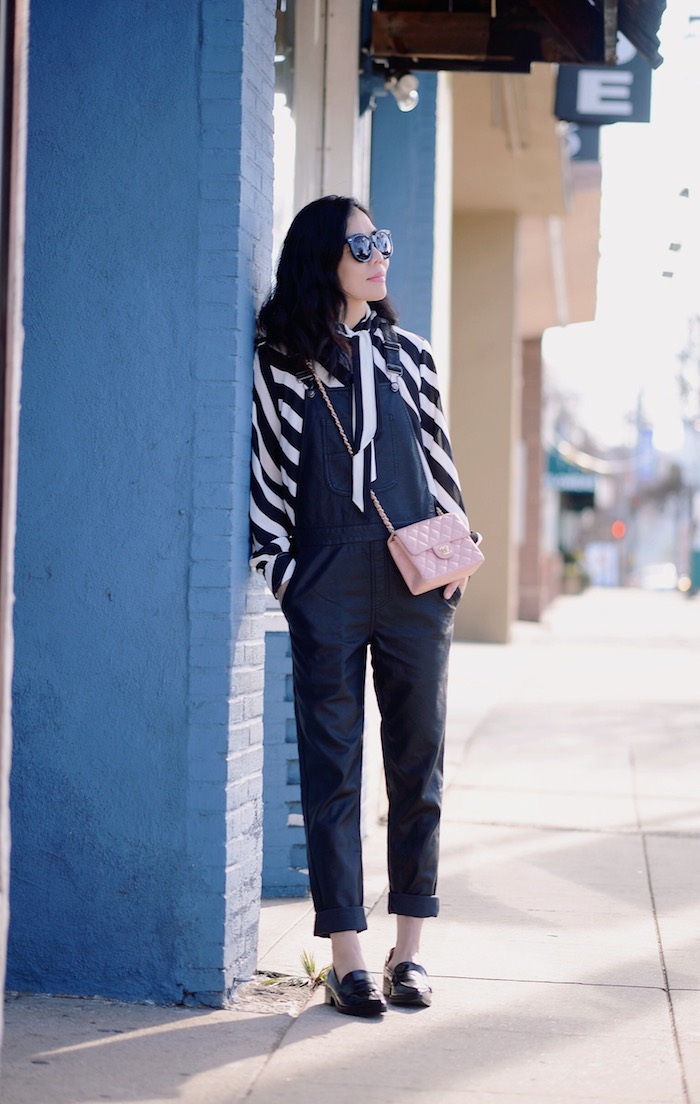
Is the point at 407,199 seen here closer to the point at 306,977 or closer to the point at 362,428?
the point at 362,428

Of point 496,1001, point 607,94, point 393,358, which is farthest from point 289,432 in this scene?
point 607,94

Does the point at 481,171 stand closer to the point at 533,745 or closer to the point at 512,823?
the point at 533,745

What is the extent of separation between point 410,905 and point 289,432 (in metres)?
1.37

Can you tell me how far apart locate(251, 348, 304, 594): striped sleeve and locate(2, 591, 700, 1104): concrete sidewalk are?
4.00ft

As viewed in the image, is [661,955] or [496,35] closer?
[661,955]

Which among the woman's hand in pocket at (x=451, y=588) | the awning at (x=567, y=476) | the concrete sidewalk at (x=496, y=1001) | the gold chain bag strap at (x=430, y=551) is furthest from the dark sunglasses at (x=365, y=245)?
the awning at (x=567, y=476)

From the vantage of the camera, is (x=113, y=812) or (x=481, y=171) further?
(x=481, y=171)

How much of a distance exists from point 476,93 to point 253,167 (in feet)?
25.7

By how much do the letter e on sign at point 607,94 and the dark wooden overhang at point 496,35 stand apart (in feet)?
10.8

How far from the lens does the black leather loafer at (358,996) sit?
3.72 m

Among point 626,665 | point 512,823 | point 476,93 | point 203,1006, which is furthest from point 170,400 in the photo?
point 626,665

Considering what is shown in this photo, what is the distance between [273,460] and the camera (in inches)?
155

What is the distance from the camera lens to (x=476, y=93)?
11.2 m

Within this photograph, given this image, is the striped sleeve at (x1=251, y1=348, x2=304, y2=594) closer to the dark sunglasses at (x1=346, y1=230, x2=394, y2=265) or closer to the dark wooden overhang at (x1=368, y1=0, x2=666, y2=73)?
the dark sunglasses at (x1=346, y1=230, x2=394, y2=265)
